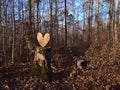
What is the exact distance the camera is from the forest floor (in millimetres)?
11797

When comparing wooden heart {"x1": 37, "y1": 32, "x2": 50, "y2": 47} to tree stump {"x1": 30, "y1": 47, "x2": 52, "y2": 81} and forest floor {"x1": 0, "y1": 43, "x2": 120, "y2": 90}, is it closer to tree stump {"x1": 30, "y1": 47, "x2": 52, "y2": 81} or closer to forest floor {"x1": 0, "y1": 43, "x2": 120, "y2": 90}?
tree stump {"x1": 30, "y1": 47, "x2": 52, "y2": 81}

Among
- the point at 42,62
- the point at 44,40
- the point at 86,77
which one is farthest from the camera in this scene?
the point at 86,77

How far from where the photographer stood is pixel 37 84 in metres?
12.0

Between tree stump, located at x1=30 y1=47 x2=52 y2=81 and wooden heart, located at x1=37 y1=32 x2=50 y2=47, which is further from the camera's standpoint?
wooden heart, located at x1=37 y1=32 x2=50 y2=47

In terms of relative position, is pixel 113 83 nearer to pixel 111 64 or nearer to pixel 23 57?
pixel 111 64

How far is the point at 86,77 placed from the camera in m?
13.2

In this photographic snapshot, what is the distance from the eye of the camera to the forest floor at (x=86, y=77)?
11.8 metres

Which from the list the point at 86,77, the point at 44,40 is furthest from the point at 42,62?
the point at 86,77

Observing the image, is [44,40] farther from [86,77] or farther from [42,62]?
[86,77]

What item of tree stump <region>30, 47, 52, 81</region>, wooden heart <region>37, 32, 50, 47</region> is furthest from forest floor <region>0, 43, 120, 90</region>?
wooden heart <region>37, 32, 50, 47</region>

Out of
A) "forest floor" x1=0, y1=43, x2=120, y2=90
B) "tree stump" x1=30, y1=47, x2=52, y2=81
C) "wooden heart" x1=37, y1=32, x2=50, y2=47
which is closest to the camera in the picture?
"forest floor" x1=0, y1=43, x2=120, y2=90

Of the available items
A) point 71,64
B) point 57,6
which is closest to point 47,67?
point 71,64

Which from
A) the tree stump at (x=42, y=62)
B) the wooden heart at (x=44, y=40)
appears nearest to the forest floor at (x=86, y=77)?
the tree stump at (x=42, y=62)

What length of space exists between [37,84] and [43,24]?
24.6m
